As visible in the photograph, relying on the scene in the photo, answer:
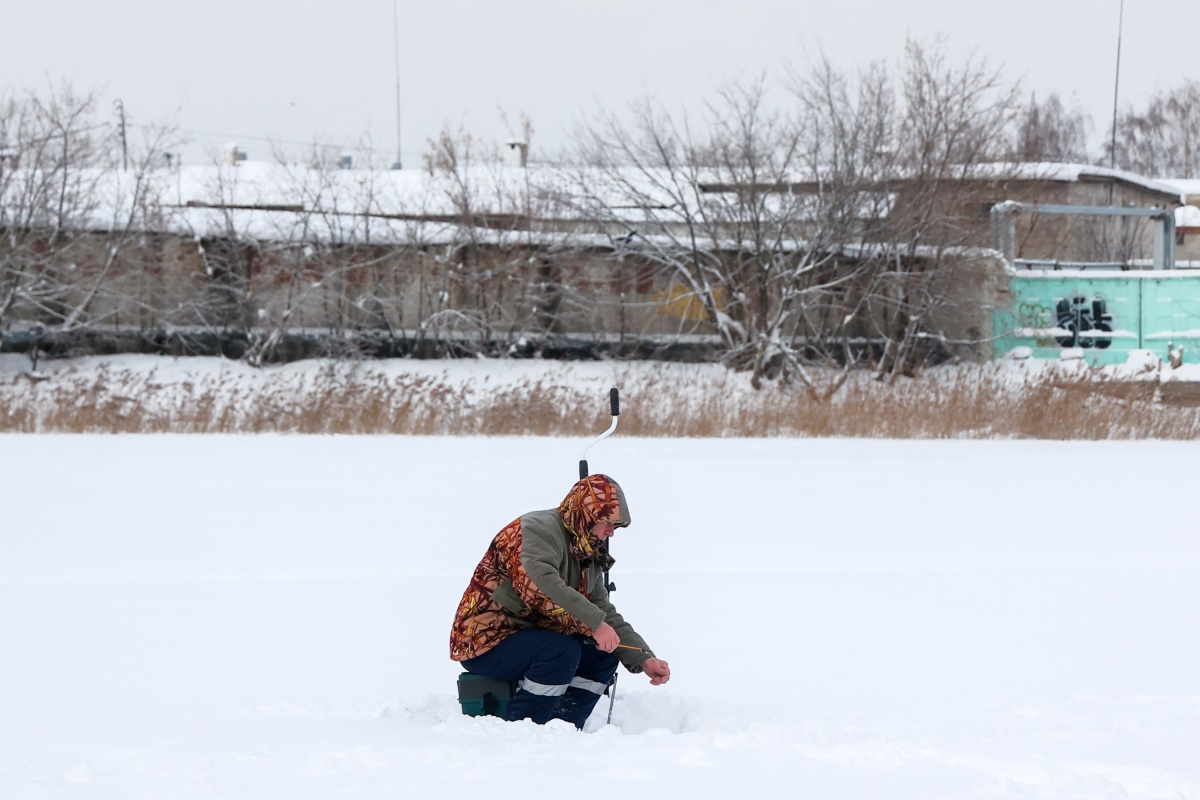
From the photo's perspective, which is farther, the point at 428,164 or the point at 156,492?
the point at 428,164

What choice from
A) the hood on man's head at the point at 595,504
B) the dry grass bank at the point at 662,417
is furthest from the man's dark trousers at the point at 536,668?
the dry grass bank at the point at 662,417

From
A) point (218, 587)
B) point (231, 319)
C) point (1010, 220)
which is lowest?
point (218, 587)

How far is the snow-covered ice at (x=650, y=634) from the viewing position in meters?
4.34

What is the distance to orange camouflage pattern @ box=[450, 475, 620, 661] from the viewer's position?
15.5 ft

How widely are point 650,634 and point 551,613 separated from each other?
1937mm

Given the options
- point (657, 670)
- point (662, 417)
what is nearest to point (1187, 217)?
point (662, 417)

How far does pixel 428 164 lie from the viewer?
27062mm

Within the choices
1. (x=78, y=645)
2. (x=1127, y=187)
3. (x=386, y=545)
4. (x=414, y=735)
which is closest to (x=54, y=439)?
(x=386, y=545)

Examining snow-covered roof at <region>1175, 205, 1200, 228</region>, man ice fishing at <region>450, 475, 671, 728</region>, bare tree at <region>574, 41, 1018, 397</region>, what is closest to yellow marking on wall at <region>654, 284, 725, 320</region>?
bare tree at <region>574, 41, 1018, 397</region>

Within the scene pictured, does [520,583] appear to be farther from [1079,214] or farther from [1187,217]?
[1187,217]

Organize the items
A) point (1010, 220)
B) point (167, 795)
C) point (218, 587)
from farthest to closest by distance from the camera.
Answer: point (1010, 220) < point (218, 587) < point (167, 795)

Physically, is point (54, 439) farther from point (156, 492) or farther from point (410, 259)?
point (410, 259)

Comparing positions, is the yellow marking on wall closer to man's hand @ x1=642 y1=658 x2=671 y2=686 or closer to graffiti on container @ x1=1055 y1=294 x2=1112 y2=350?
graffiti on container @ x1=1055 y1=294 x2=1112 y2=350

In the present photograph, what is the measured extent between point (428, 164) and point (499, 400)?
11199mm
